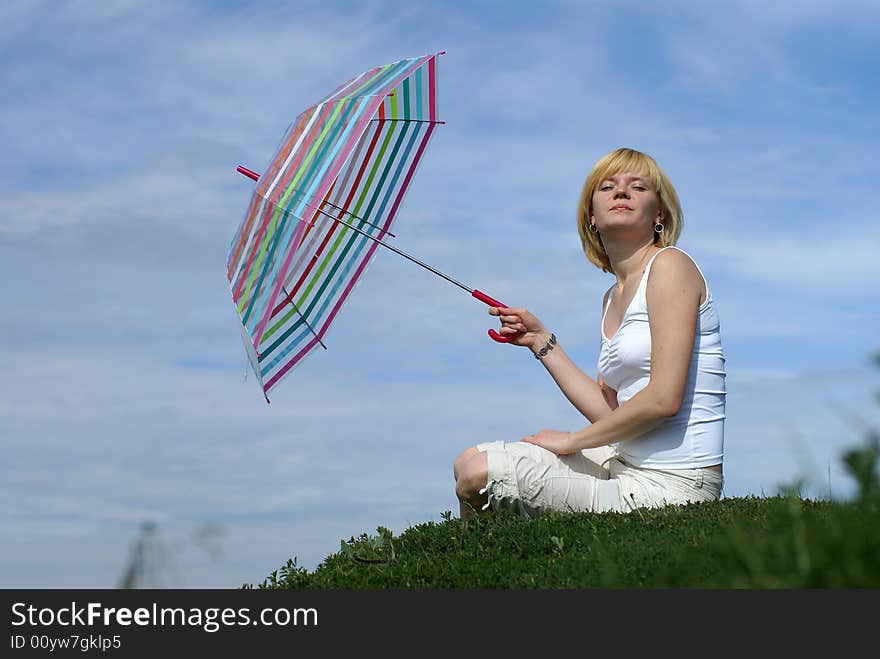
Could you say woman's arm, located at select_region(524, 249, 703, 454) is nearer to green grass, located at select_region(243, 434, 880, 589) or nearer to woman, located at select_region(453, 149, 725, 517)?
woman, located at select_region(453, 149, 725, 517)

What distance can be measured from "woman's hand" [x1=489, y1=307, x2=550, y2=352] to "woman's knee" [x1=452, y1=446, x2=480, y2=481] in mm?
885

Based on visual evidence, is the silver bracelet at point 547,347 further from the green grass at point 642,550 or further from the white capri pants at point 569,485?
the green grass at point 642,550

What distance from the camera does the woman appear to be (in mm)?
6289

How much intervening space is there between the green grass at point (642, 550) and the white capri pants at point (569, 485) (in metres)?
0.14

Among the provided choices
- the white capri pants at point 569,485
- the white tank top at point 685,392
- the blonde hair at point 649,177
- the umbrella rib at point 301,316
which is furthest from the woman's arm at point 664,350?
the umbrella rib at point 301,316

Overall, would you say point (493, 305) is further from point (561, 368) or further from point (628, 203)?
point (628, 203)

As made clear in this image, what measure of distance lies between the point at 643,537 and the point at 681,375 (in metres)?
1.13

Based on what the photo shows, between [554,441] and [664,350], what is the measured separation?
116 centimetres

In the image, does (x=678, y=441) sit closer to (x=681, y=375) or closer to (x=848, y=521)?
(x=681, y=375)

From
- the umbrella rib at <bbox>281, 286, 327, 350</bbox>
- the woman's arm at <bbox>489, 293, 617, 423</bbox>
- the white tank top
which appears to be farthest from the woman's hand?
the umbrella rib at <bbox>281, 286, 327, 350</bbox>

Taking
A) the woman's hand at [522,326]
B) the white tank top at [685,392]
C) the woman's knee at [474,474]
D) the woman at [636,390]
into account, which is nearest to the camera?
the woman at [636,390]

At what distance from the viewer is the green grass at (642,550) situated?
337 cm

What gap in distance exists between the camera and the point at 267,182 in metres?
6.69

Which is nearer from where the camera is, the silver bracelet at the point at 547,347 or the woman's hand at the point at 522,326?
the woman's hand at the point at 522,326
